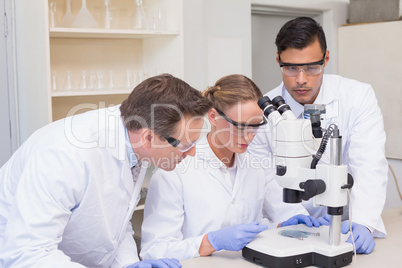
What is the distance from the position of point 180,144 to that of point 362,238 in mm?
673

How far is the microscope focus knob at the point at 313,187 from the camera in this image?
133 centimetres

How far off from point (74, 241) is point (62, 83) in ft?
4.96

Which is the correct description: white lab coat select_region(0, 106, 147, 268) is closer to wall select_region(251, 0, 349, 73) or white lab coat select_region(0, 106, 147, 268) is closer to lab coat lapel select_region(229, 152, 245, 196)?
lab coat lapel select_region(229, 152, 245, 196)

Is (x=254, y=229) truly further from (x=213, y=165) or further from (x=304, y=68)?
(x=304, y=68)

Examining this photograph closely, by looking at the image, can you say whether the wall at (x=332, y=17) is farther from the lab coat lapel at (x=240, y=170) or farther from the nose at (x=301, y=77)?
the lab coat lapel at (x=240, y=170)

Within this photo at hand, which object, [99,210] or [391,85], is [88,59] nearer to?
[99,210]

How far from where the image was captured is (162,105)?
135cm

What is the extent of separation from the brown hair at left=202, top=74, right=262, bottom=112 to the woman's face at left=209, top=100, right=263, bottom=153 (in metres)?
0.02

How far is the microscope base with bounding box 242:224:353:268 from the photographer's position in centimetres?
138

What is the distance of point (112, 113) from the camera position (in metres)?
1.45

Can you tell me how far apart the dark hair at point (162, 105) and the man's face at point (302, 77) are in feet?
2.12

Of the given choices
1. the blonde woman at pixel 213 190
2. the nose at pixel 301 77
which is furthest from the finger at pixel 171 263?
the nose at pixel 301 77

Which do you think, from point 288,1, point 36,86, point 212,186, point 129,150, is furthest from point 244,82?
point 288,1

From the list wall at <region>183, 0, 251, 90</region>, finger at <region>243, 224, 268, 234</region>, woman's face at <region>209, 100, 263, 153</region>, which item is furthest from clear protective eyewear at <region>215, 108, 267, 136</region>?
wall at <region>183, 0, 251, 90</region>
